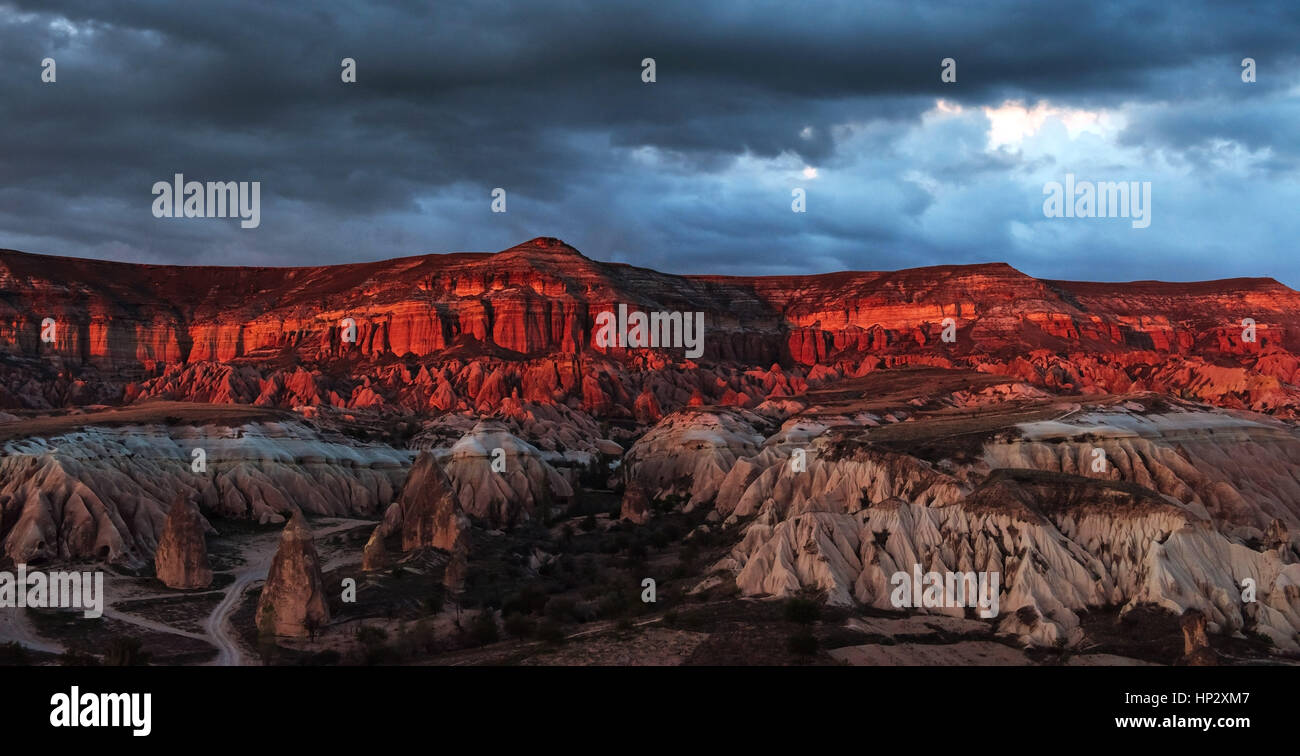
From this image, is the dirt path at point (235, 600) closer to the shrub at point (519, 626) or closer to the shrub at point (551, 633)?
the shrub at point (519, 626)

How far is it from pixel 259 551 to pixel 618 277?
13159 centimetres

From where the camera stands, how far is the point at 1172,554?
3009 centimetres

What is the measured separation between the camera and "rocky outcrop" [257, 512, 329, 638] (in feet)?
107

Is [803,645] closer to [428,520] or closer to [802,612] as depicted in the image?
[802,612]

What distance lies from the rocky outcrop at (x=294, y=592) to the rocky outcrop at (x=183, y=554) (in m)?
10.7

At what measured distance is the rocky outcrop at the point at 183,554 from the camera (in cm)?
4188

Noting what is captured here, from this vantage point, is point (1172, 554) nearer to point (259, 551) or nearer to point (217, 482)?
point (259, 551)

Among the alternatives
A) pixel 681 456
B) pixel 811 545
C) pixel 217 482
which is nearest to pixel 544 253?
pixel 681 456

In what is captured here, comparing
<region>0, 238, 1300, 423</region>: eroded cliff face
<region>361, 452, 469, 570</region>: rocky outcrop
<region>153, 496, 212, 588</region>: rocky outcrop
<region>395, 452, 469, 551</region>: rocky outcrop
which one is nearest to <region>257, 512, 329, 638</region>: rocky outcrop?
<region>361, 452, 469, 570</region>: rocky outcrop

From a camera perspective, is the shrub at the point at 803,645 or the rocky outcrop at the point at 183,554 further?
the rocky outcrop at the point at 183,554

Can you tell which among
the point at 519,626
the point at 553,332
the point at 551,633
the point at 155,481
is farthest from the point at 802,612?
the point at 553,332

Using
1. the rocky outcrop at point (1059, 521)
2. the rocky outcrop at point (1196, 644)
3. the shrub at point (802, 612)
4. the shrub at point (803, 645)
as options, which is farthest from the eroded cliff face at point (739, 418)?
the shrub at point (803, 645)

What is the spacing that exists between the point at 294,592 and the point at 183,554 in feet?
38.8

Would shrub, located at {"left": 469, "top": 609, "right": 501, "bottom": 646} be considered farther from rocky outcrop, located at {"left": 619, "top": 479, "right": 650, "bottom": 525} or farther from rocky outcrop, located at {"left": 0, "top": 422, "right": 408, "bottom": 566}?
rocky outcrop, located at {"left": 619, "top": 479, "right": 650, "bottom": 525}
